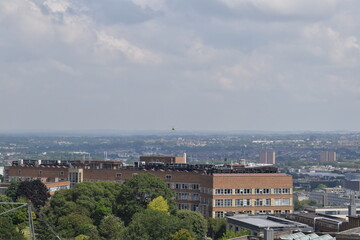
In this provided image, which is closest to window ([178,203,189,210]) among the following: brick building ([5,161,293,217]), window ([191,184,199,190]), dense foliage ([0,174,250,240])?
brick building ([5,161,293,217])

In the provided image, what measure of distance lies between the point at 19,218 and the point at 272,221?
35.2m

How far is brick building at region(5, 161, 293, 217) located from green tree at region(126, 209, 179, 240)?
27.0 meters

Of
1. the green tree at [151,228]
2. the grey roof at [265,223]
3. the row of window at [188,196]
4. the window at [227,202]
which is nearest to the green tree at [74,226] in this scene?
the green tree at [151,228]

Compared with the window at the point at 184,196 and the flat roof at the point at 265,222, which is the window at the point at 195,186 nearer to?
the window at the point at 184,196

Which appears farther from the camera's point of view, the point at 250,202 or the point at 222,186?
the point at 250,202

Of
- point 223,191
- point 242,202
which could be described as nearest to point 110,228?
point 223,191

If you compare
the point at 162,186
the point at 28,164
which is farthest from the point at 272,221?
the point at 28,164

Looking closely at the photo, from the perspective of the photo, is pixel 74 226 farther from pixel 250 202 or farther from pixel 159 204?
pixel 250 202

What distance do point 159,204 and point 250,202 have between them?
2036 cm

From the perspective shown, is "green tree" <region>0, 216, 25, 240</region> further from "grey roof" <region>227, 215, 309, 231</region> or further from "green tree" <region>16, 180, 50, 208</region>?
"green tree" <region>16, 180, 50, 208</region>

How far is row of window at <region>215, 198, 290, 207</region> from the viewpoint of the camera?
397 feet

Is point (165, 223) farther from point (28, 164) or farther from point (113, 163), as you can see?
point (28, 164)

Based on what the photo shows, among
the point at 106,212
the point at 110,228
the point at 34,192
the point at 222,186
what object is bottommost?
the point at 110,228

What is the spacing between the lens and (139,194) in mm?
110312
